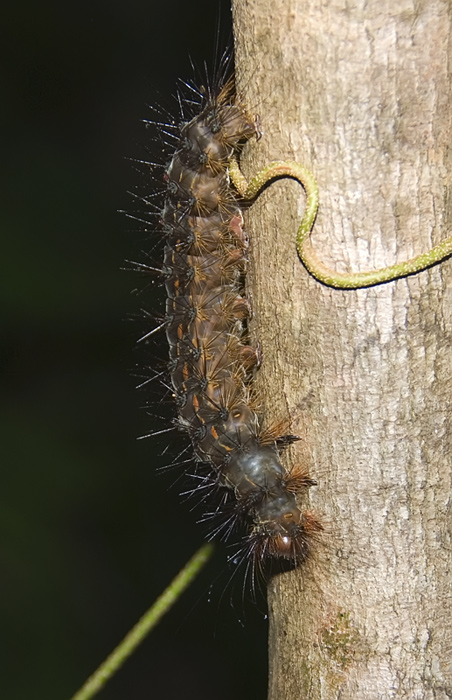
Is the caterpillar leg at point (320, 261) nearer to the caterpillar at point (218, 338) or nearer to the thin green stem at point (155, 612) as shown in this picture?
the caterpillar at point (218, 338)

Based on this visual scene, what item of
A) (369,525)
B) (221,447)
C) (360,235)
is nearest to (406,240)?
(360,235)

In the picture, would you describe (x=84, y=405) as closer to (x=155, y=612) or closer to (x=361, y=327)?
(x=155, y=612)

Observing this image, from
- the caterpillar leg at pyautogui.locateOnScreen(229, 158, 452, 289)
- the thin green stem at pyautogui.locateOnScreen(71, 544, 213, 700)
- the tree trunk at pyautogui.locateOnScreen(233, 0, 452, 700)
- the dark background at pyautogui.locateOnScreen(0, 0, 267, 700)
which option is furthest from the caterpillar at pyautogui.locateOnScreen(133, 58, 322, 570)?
the dark background at pyautogui.locateOnScreen(0, 0, 267, 700)

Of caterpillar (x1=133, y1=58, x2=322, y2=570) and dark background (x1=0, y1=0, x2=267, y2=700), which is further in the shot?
dark background (x1=0, y1=0, x2=267, y2=700)

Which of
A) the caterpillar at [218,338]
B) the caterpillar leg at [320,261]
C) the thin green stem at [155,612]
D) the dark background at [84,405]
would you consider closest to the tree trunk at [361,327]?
the caterpillar leg at [320,261]

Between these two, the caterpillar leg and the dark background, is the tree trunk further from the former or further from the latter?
the dark background

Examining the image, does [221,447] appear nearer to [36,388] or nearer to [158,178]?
[158,178]

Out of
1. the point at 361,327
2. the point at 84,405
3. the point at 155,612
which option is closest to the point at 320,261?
the point at 361,327
